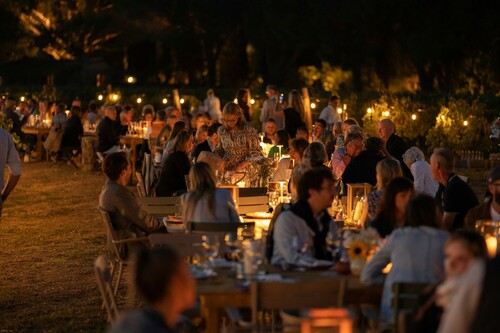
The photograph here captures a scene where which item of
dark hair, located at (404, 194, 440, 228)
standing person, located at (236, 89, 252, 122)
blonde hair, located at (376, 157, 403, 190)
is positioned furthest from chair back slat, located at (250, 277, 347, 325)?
standing person, located at (236, 89, 252, 122)

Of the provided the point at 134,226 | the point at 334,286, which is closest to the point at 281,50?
the point at 134,226

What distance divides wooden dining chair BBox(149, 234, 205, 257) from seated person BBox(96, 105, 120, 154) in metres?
12.3

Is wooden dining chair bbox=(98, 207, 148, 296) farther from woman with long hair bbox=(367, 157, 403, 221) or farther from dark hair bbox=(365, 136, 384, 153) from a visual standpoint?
dark hair bbox=(365, 136, 384, 153)

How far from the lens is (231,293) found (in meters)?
6.22

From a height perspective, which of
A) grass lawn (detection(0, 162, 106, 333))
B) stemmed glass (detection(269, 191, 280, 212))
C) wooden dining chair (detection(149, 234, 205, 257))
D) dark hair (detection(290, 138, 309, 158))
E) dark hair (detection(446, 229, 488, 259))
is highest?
dark hair (detection(290, 138, 309, 158))

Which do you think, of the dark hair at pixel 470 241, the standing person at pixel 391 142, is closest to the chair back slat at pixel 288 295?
the dark hair at pixel 470 241

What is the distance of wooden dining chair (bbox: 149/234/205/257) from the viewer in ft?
24.2

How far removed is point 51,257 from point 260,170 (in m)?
2.50

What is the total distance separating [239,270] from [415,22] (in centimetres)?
3806

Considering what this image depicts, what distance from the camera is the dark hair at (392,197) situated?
7293 mm

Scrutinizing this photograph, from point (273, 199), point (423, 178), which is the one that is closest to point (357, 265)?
point (273, 199)

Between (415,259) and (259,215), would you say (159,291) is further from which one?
(259,215)

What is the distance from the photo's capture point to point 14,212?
631 inches

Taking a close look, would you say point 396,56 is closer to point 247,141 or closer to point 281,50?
point 281,50
